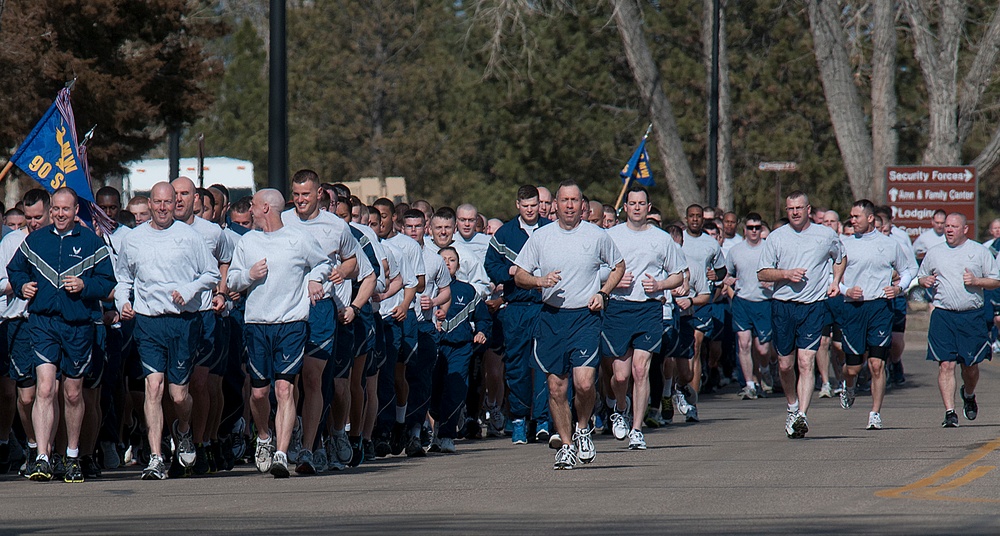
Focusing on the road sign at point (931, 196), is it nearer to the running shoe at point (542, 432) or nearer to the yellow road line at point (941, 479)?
the running shoe at point (542, 432)

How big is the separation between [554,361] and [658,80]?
18.8m

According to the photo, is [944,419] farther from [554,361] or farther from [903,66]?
[903,66]

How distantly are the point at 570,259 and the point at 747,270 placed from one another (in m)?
8.07

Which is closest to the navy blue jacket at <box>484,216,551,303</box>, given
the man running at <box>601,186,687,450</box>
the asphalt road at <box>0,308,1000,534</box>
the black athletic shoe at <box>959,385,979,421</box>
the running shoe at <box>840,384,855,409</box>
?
the man running at <box>601,186,687,450</box>

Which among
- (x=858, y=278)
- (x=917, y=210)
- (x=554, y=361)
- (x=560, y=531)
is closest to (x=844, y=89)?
(x=917, y=210)

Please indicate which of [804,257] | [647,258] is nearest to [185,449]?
[647,258]

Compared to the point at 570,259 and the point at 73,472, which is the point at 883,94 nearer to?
the point at 570,259

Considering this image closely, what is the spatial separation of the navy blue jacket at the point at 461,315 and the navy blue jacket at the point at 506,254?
1.92 feet

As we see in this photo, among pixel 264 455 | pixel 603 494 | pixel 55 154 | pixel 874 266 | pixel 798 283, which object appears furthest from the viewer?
pixel 874 266

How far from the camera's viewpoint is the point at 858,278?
16375 millimetres

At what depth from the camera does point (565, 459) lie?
11906 mm

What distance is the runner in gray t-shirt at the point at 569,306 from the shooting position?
12.1 m

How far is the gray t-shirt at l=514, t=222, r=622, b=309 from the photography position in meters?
12.1

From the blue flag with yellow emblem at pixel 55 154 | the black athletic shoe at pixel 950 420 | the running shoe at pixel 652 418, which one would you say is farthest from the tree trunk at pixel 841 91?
the blue flag with yellow emblem at pixel 55 154
